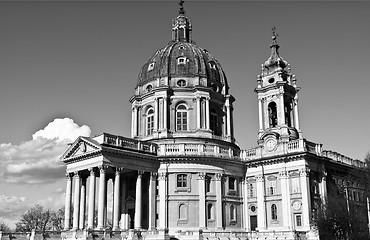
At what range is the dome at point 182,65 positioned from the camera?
6250 centimetres

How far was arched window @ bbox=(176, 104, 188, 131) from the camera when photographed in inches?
2376

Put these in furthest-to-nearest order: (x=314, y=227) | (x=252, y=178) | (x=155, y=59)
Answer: (x=155, y=59)
(x=252, y=178)
(x=314, y=227)

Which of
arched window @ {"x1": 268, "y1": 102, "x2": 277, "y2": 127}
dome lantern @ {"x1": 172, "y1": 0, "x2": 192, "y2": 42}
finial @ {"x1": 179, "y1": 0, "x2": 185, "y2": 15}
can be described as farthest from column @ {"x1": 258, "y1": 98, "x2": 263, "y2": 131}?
finial @ {"x1": 179, "y1": 0, "x2": 185, "y2": 15}

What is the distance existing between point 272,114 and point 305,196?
13435 mm

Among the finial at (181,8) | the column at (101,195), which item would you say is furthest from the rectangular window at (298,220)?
the finial at (181,8)

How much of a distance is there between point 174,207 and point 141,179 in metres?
5.09

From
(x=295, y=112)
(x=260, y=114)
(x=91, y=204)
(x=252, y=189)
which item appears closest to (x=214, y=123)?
(x=260, y=114)

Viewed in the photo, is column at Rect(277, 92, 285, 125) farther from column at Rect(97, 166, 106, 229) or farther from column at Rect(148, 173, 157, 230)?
column at Rect(97, 166, 106, 229)

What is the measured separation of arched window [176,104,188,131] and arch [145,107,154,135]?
142 inches

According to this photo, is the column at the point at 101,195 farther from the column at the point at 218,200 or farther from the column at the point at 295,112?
the column at the point at 295,112

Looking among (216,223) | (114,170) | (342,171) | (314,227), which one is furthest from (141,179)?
(342,171)

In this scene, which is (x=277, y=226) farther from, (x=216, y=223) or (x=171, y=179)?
(x=171, y=179)

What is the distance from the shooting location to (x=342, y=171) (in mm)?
58219

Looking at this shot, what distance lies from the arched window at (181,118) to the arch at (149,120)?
3.60m
